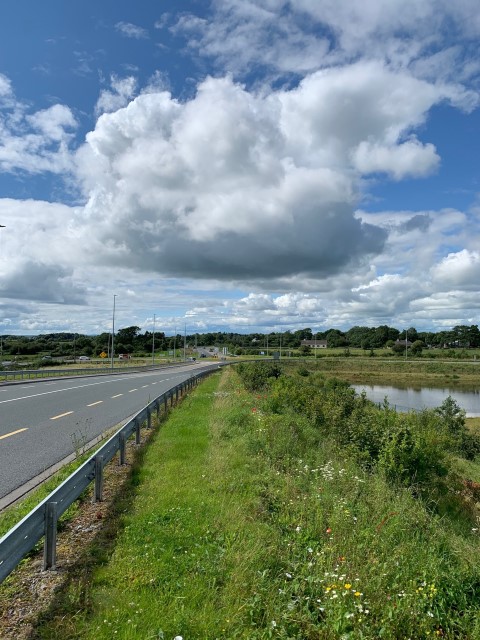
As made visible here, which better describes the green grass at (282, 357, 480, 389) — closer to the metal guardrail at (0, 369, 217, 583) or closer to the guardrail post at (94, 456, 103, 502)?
the guardrail post at (94, 456, 103, 502)

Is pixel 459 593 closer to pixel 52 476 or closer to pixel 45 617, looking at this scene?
pixel 45 617

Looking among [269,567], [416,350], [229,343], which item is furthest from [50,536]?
[229,343]

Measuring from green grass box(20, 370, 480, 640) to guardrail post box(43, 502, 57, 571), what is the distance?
455 mm

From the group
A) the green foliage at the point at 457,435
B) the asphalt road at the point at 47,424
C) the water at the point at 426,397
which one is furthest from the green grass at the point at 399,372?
the asphalt road at the point at 47,424

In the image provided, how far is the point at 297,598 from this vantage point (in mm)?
4551

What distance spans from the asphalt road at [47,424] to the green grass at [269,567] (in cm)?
251

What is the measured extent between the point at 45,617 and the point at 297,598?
2089mm

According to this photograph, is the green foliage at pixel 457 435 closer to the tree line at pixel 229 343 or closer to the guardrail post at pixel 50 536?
the guardrail post at pixel 50 536

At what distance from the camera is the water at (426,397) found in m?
46.6

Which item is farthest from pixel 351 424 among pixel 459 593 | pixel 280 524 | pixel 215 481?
pixel 459 593

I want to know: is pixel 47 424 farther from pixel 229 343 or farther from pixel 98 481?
pixel 229 343

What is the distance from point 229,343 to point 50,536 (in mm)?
181105

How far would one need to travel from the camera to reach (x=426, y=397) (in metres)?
55.3

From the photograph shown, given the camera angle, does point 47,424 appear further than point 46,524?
Yes
